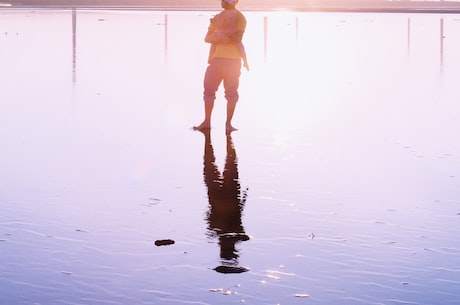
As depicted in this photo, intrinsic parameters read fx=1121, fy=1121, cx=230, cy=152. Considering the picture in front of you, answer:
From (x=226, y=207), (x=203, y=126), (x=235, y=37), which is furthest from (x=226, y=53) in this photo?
(x=226, y=207)

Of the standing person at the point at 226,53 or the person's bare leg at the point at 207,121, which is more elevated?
the standing person at the point at 226,53

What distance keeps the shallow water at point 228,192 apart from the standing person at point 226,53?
44cm

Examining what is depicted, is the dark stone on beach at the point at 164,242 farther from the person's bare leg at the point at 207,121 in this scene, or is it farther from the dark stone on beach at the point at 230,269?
the person's bare leg at the point at 207,121

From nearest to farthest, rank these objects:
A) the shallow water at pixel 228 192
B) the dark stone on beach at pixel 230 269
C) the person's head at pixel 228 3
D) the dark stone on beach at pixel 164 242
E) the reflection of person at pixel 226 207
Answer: the shallow water at pixel 228 192
the dark stone on beach at pixel 230 269
the reflection of person at pixel 226 207
the dark stone on beach at pixel 164 242
the person's head at pixel 228 3

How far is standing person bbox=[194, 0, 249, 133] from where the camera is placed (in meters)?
13.9

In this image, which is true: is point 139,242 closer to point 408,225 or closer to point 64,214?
point 64,214

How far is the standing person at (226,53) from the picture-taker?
13.9 metres

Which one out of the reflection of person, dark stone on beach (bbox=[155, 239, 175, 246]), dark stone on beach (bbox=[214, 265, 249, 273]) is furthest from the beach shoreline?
dark stone on beach (bbox=[214, 265, 249, 273])

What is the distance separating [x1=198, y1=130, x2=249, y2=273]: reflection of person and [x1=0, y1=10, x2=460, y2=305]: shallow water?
0.02 metres

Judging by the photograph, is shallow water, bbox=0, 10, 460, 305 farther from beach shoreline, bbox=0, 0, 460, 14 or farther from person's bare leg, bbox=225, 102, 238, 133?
beach shoreline, bbox=0, 0, 460, 14

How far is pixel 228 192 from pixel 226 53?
4.72 meters

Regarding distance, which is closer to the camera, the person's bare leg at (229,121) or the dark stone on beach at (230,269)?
the dark stone on beach at (230,269)

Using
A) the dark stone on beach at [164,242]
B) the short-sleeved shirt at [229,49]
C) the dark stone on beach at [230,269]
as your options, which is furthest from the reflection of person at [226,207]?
the short-sleeved shirt at [229,49]

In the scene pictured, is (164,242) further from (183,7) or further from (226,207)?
(183,7)
